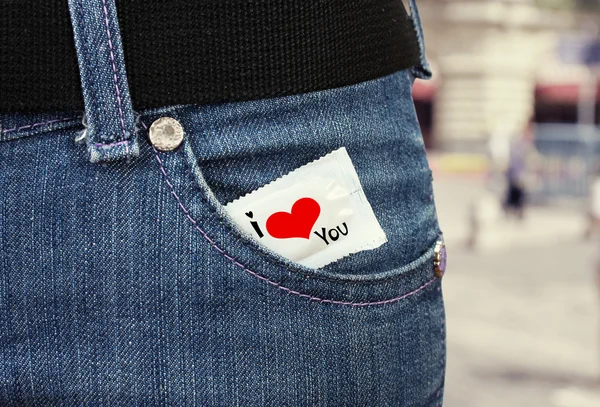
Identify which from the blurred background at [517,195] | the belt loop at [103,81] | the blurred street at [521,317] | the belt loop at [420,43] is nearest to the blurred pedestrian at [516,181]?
the blurred background at [517,195]

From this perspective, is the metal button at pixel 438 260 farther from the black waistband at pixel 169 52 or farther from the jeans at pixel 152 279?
the black waistband at pixel 169 52

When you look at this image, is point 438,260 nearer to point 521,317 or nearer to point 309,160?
point 309,160

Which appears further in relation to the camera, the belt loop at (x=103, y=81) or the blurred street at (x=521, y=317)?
the blurred street at (x=521, y=317)

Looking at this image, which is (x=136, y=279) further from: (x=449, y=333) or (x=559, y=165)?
(x=559, y=165)

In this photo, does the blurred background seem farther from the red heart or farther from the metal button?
the red heart

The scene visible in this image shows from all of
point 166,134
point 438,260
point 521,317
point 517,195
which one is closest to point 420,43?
point 438,260

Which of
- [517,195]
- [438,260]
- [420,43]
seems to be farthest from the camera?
[517,195]

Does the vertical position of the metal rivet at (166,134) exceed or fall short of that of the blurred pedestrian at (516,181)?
it exceeds it
